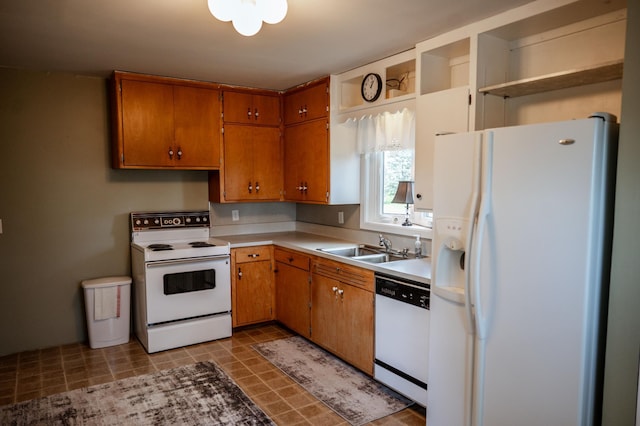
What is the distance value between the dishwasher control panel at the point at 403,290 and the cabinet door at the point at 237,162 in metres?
2.00

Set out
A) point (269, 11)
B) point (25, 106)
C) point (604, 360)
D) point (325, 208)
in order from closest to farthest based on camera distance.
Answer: point (604, 360), point (269, 11), point (25, 106), point (325, 208)

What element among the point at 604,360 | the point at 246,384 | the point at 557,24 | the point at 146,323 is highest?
the point at 557,24

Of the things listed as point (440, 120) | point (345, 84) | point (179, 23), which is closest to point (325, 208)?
point (345, 84)

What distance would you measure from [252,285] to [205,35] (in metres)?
2.33

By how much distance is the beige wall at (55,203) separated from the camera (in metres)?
3.65

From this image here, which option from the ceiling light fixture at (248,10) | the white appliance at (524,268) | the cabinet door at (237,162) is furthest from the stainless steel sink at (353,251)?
the ceiling light fixture at (248,10)

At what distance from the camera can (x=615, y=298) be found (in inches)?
68.2

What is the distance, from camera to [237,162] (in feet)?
14.3

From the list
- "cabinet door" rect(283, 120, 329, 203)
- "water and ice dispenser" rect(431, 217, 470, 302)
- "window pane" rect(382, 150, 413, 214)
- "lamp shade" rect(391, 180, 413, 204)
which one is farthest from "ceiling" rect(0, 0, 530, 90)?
"water and ice dispenser" rect(431, 217, 470, 302)

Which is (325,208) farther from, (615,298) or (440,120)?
(615,298)

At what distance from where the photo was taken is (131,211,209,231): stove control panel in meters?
4.11

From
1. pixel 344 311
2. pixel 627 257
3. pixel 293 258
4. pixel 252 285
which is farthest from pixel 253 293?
pixel 627 257

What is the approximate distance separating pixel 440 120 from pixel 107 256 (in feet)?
10.5

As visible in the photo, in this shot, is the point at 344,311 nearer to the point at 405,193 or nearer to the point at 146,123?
the point at 405,193
